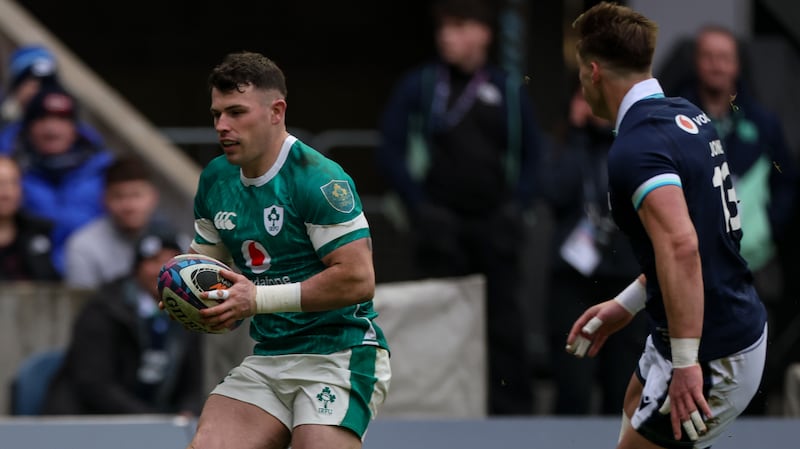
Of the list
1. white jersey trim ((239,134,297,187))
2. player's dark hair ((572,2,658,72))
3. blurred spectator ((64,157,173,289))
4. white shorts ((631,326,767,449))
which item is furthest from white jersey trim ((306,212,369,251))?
blurred spectator ((64,157,173,289))

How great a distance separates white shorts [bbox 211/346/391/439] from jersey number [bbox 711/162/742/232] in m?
1.37

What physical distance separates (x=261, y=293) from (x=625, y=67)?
4.86 ft

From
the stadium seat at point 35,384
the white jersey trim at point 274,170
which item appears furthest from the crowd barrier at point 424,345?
the white jersey trim at point 274,170

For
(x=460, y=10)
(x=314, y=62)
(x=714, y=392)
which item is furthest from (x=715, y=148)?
(x=314, y=62)

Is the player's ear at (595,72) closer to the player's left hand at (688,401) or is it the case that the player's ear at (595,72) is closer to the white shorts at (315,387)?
the player's left hand at (688,401)

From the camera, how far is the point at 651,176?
5301 millimetres

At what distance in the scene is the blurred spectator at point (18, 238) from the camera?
941cm

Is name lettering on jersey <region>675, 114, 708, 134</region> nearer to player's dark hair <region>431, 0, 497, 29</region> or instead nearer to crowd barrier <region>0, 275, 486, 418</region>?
crowd barrier <region>0, 275, 486, 418</region>

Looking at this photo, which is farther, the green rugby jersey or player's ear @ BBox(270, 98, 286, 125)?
player's ear @ BBox(270, 98, 286, 125)

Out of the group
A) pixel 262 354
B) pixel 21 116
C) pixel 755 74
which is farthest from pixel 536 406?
pixel 262 354

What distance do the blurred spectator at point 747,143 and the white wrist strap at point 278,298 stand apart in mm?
4456

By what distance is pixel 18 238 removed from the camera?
9516 millimetres

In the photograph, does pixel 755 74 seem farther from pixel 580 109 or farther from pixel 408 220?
pixel 408 220

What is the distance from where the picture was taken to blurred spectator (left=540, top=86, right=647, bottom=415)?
31.2 feet
